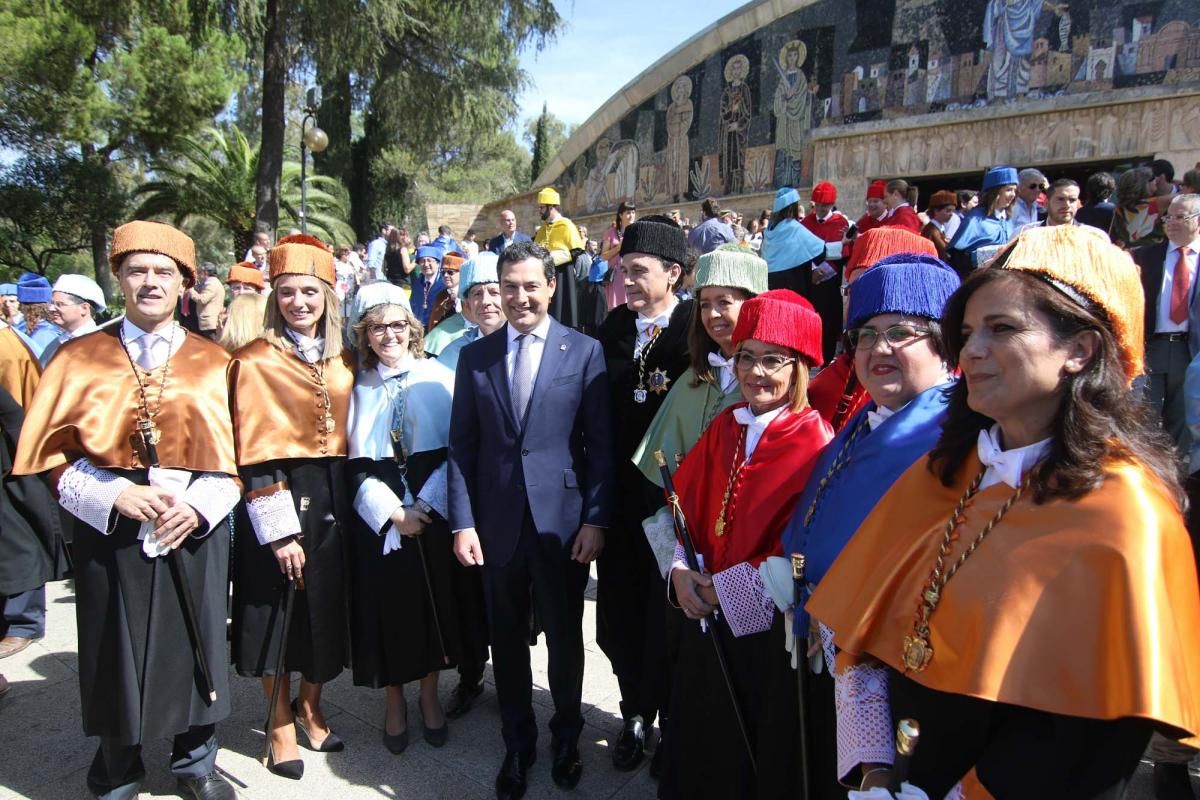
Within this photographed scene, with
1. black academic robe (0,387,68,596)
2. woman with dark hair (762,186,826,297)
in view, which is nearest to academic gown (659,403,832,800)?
black academic robe (0,387,68,596)

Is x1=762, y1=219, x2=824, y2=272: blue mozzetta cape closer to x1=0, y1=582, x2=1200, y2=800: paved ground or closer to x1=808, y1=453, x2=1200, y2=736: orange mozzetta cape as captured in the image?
x1=0, y1=582, x2=1200, y2=800: paved ground

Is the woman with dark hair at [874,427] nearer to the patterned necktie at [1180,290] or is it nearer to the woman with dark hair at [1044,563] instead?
the woman with dark hair at [1044,563]

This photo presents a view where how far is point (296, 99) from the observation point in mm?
31641

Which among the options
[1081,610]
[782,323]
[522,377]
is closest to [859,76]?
[522,377]

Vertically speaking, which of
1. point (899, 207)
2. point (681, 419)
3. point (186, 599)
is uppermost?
point (899, 207)

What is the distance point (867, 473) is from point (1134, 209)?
5961mm

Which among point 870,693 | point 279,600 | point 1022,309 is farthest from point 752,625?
point 279,600

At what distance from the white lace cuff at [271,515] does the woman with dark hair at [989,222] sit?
5.75 m

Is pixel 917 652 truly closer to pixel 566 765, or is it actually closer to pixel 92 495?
pixel 566 765

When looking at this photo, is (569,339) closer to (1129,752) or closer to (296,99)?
(1129,752)

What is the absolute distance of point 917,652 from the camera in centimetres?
153

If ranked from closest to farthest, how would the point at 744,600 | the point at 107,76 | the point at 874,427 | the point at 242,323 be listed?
the point at 874,427 → the point at 744,600 → the point at 242,323 → the point at 107,76

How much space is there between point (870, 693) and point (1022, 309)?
89 centimetres

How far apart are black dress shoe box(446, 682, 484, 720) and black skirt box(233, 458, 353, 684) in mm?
669
